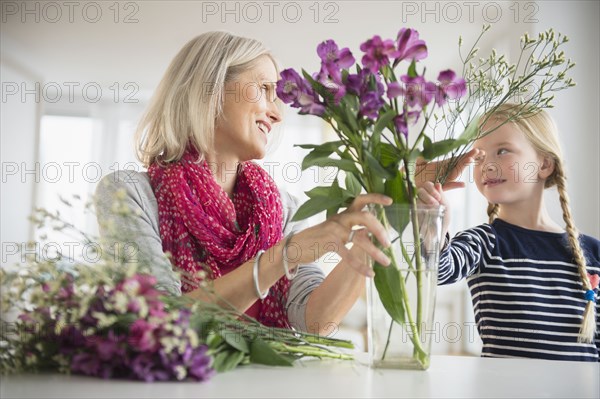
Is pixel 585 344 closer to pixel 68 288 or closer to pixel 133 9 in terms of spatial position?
pixel 68 288

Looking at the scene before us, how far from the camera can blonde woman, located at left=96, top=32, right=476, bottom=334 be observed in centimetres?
167

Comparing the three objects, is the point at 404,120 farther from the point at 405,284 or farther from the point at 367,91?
the point at 405,284

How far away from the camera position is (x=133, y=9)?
5270mm

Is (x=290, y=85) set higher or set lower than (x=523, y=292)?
higher

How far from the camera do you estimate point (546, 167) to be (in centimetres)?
201

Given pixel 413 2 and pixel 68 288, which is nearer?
pixel 68 288

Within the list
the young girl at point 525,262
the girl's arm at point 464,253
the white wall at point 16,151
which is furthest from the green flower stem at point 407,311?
the white wall at point 16,151

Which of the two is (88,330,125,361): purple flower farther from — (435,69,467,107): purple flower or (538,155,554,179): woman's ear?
(538,155,554,179): woman's ear

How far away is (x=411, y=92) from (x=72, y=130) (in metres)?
7.27

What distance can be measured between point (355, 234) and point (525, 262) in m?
1.01

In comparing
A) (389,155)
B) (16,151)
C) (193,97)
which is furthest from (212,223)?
(16,151)

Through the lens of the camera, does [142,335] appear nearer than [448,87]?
Yes

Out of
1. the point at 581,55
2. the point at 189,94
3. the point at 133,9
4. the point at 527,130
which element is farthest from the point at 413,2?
the point at 189,94

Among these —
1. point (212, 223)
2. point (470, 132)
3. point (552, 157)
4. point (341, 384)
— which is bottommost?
point (341, 384)
